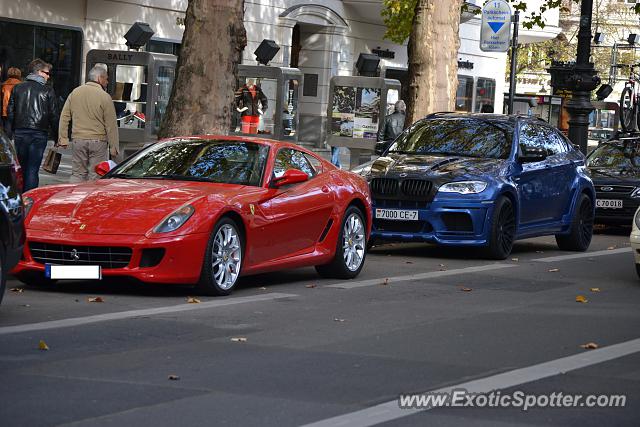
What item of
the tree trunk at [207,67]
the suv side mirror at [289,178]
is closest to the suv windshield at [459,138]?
the tree trunk at [207,67]

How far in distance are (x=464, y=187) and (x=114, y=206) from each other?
5552mm

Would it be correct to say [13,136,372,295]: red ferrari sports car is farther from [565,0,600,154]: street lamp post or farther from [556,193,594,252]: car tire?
[565,0,600,154]: street lamp post

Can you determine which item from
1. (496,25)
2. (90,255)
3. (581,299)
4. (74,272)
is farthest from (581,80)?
(74,272)

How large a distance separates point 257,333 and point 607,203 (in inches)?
501

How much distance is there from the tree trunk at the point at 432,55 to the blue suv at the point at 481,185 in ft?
15.9

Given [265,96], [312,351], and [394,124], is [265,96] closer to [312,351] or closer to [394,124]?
[394,124]

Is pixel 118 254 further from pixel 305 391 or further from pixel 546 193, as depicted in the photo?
pixel 546 193

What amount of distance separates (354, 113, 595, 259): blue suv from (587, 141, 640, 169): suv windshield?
13.1ft

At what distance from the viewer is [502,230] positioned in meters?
16.1

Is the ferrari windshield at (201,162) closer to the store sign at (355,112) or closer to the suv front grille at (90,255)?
the suv front grille at (90,255)

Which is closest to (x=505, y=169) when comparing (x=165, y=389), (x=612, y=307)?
(x=612, y=307)

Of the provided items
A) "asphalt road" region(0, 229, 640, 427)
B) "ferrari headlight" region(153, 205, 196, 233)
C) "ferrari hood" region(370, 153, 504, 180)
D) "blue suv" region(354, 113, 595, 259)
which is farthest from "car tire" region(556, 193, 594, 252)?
"ferrari headlight" region(153, 205, 196, 233)

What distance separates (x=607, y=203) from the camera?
21281mm

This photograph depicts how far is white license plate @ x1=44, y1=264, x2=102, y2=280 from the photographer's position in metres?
10.9
